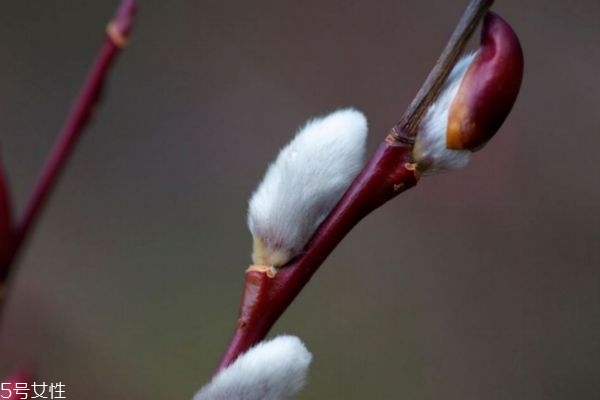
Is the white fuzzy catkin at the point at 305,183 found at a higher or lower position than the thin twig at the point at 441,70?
lower

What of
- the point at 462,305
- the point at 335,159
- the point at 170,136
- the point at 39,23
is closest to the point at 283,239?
the point at 335,159

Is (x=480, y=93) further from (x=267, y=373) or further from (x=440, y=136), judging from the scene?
(x=267, y=373)

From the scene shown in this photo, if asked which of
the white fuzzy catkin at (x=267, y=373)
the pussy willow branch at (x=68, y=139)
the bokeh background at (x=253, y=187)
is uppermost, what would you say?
the pussy willow branch at (x=68, y=139)

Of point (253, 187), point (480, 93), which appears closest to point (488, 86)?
point (480, 93)

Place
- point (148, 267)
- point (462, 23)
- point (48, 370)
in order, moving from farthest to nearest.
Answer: point (148, 267) → point (48, 370) → point (462, 23)

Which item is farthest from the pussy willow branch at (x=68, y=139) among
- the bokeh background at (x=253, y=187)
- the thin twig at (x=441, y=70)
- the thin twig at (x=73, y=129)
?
the bokeh background at (x=253, y=187)

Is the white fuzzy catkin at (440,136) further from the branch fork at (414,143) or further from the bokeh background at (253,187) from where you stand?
the bokeh background at (253,187)

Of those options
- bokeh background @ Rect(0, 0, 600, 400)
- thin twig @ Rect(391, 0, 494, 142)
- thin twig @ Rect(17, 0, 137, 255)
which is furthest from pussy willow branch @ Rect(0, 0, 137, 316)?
bokeh background @ Rect(0, 0, 600, 400)

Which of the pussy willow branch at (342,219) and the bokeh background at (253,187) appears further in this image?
the bokeh background at (253,187)

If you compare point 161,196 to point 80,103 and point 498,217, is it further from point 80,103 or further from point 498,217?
point 80,103
